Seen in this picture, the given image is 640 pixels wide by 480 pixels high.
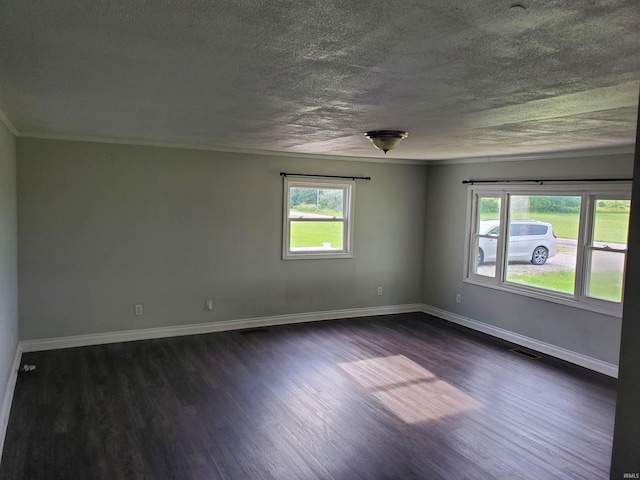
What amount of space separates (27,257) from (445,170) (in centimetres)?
550

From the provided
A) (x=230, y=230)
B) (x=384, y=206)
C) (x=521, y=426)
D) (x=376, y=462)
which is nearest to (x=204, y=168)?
(x=230, y=230)

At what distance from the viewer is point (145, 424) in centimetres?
360

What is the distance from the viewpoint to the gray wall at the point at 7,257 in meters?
3.52

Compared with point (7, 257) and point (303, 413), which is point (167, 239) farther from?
point (303, 413)

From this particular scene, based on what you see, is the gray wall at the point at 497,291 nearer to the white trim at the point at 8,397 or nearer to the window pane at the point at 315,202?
the window pane at the point at 315,202

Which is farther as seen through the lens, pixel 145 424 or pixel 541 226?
pixel 541 226

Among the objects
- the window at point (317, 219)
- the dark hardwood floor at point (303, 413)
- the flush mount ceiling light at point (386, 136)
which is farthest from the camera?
the window at point (317, 219)

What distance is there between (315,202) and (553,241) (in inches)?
121

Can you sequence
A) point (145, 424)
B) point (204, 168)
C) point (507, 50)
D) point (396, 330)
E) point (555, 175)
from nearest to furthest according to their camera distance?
point (507, 50) → point (145, 424) → point (555, 175) → point (204, 168) → point (396, 330)

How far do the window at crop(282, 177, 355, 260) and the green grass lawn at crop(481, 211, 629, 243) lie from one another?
2643 millimetres

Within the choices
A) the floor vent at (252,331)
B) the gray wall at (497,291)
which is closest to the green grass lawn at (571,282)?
the gray wall at (497,291)

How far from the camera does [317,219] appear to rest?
21.9 feet

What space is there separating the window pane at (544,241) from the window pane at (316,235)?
2329 millimetres

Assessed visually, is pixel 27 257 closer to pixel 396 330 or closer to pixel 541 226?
pixel 396 330
